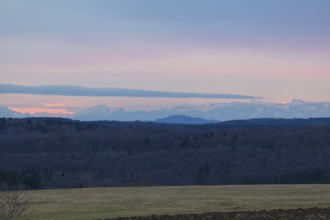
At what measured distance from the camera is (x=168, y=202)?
37.0 metres

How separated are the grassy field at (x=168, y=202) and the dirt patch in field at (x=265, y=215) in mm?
2932

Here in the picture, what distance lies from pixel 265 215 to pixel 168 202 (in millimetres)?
10473

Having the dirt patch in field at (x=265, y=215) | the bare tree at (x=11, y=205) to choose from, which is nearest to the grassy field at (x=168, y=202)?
the dirt patch in field at (x=265, y=215)

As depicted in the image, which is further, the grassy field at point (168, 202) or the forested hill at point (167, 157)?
the forested hill at point (167, 157)

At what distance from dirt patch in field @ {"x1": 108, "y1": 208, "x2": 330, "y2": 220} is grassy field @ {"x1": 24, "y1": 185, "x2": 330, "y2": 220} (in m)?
2.93

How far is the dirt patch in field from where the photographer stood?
26.4m

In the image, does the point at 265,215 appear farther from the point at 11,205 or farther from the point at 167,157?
the point at 167,157

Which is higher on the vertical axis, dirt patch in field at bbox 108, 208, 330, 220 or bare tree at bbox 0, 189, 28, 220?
bare tree at bbox 0, 189, 28, 220

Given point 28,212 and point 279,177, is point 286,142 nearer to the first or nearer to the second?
point 279,177

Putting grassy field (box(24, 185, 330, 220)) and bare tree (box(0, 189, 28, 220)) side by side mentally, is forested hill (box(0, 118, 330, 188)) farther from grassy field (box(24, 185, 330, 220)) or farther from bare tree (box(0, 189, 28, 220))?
bare tree (box(0, 189, 28, 220))

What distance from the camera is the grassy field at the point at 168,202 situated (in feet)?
105

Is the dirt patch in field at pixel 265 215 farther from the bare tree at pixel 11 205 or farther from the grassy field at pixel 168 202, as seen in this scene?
the bare tree at pixel 11 205

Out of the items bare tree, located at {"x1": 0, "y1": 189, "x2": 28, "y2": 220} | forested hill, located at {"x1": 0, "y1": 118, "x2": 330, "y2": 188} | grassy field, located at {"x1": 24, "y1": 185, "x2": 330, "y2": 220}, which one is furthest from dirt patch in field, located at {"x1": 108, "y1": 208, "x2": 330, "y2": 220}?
forested hill, located at {"x1": 0, "y1": 118, "x2": 330, "y2": 188}

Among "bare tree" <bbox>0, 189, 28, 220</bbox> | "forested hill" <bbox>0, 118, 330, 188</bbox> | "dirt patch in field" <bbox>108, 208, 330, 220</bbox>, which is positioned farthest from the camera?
"forested hill" <bbox>0, 118, 330, 188</bbox>
